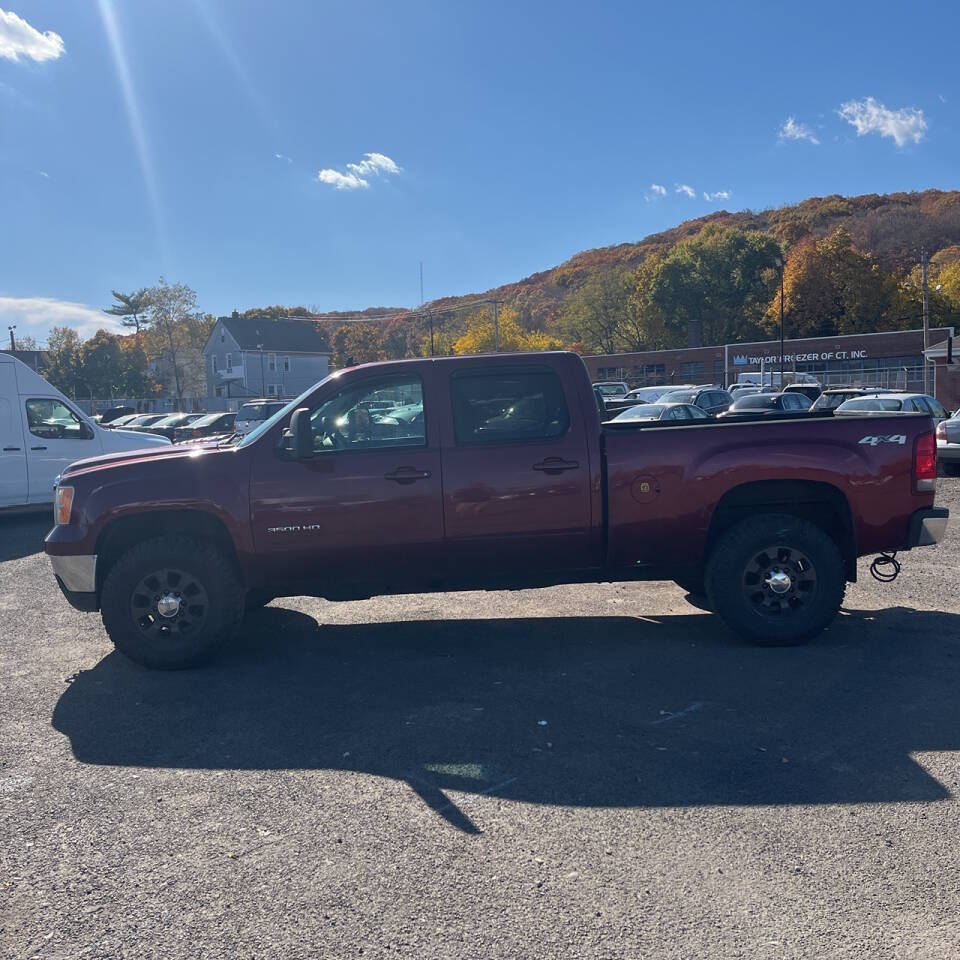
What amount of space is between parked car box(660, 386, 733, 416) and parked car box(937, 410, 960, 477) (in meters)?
10.7

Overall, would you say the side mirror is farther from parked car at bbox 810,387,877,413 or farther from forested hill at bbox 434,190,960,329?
forested hill at bbox 434,190,960,329

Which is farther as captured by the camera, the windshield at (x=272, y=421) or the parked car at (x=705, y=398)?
the parked car at (x=705, y=398)

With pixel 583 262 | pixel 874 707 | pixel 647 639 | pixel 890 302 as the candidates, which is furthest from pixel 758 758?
pixel 583 262

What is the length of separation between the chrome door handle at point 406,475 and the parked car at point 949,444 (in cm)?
1264

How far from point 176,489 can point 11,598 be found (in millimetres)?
3680

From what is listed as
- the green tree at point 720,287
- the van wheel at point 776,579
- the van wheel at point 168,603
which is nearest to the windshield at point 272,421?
the van wheel at point 168,603

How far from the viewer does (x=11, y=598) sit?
8.27m

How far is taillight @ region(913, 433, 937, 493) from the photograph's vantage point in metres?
5.94

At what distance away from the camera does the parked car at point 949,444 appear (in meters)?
15.3

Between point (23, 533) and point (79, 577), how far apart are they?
24.4 feet

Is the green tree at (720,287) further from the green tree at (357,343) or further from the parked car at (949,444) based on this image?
the parked car at (949,444)

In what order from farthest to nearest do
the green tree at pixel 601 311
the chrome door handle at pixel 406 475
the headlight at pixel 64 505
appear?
the green tree at pixel 601 311 → the headlight at pixel 64 505 → the chrome door handle at pixel 406 475

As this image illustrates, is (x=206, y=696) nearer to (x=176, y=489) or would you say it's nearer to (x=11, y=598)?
(x=176, y=489)

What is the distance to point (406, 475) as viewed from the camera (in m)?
5.76
